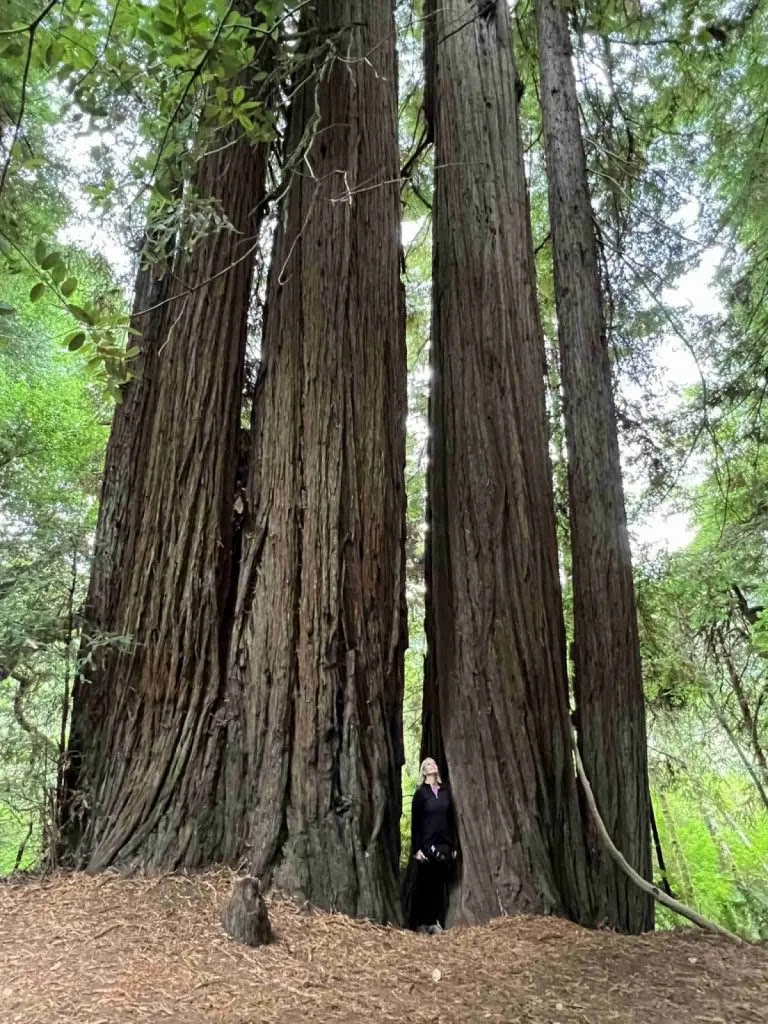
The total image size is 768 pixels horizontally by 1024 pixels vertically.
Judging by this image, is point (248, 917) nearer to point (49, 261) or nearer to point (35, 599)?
point (35, 599)

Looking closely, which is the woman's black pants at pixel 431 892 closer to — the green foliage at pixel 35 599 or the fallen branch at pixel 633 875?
the fallen branch at pixel 633 875

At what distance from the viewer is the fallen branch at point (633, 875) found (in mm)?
3229

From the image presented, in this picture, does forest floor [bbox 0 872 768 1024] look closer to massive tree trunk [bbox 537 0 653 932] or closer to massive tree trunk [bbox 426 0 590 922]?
massive tree trunk [bbox 426 0 590 922]

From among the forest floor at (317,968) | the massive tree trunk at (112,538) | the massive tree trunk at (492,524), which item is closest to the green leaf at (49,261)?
the massive tree trunk at (112,538)

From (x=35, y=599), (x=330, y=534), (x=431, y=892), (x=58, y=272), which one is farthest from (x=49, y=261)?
(x=431, y=892)

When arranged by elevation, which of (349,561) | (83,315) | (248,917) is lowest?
(248,917)

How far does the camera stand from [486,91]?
206 inches

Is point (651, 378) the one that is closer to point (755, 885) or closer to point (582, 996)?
point (582, 996)

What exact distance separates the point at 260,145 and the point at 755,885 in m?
9.47

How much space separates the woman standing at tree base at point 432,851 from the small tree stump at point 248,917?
3.72ft

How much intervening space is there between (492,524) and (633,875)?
1.91 m

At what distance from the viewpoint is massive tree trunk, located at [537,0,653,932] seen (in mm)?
3885

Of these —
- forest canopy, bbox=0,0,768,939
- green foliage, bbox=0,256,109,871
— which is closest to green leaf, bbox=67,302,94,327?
forest canopy, bbox=0,0,768,939

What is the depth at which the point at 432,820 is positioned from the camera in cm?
373
